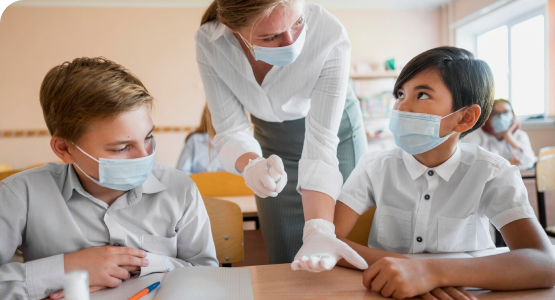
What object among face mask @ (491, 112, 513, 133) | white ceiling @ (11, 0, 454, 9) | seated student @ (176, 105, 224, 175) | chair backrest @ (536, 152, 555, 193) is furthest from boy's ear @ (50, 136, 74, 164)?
white ceiling @ (11, 0, 454, 9)

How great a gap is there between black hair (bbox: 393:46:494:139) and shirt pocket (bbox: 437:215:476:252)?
0.30 m

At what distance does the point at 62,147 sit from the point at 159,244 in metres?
0.33

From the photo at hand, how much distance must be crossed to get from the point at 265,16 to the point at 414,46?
17.1 feet

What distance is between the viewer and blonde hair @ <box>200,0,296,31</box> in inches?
40.2

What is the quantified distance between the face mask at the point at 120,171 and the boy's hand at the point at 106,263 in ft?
0.54

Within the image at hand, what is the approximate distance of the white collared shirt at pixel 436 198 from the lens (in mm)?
1144

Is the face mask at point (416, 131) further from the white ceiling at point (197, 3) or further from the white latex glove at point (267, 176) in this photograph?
the white ceiling at point (197, 3)

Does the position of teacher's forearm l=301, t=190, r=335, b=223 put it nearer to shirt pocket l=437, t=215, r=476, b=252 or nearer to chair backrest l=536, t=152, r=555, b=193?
shirt pocket l=437, t=215, r=476, b=252

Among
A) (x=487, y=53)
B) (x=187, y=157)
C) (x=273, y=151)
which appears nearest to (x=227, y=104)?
(x=273, y=151)

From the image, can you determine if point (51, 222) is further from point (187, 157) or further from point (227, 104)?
point (187, 157)

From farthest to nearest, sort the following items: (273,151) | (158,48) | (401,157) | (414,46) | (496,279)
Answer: (414,46) < (158,48) < (273,151) < (401,157) < (496,279)

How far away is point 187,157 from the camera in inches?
144

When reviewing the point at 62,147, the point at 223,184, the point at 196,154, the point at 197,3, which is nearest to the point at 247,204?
the point at 223,184

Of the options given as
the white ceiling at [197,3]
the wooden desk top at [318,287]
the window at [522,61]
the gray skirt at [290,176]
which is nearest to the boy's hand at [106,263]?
the wooden desk top at [318,287]
